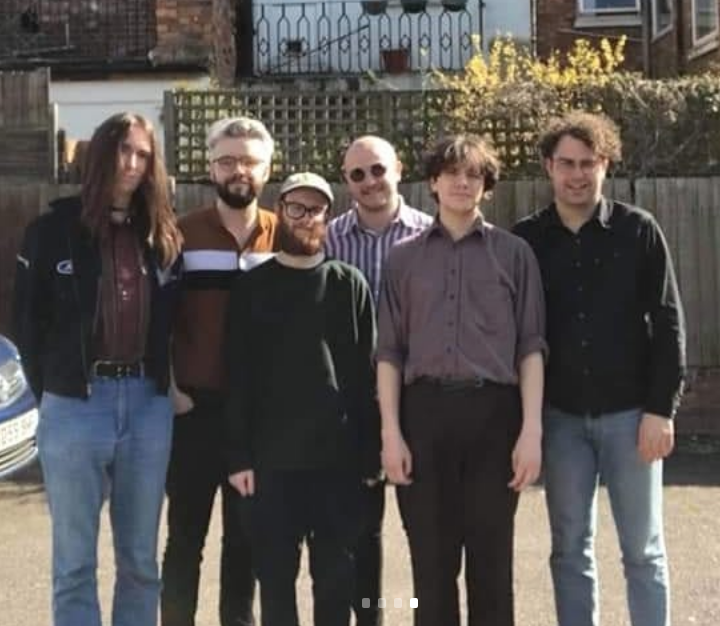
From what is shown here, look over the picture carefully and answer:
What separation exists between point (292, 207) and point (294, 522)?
107 cm

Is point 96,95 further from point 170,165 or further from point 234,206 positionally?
point 234,206

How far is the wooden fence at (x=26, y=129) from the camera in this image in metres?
9.24

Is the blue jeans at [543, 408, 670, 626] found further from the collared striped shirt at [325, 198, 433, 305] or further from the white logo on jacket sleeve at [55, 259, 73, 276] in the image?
the white logo on jacket sleeve at [55, 259, 73, 276]

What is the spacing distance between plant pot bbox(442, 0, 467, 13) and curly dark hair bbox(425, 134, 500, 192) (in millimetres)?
9959

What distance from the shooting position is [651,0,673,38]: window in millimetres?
15297

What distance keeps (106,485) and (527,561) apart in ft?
9.07

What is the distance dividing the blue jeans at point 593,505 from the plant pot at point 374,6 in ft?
33.9

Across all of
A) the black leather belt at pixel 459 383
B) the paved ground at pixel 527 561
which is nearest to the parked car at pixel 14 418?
the paved ground at pixel 527 561

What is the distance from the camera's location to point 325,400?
415 cm

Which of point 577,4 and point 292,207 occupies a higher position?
point 577,4

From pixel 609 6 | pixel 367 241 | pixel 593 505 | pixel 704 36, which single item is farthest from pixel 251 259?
pixel 609 6

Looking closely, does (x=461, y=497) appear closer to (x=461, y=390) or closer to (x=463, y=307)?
(x=461, y=390)

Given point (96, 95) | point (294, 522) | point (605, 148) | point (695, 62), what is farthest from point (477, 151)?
point (695, 62)

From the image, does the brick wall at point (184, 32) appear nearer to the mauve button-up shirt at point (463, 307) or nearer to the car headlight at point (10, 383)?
the car headlight at point (10, 383)
